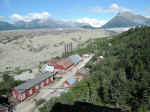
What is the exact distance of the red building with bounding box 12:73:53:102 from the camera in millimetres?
18850

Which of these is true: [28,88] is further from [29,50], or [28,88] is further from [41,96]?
[29,50]

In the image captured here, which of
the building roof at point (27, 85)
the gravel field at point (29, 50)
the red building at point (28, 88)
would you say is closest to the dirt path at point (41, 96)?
the red building at point (28, 88)

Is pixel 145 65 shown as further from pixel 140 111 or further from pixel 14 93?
pixel 14 93

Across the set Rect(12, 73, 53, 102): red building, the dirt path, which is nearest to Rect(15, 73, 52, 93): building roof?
Rect(12, 73, 53, 102): red building

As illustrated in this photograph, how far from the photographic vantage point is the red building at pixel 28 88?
61.8 feet

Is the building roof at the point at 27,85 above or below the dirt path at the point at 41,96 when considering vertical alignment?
above

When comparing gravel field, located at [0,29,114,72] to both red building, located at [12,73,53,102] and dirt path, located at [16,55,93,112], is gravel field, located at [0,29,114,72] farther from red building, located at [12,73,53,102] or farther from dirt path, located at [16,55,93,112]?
dirt path, located at [16,55,93,112]

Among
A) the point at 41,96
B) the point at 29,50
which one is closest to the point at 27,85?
the point at 41,96

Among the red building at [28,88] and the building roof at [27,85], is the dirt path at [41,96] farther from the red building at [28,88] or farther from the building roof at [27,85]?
the building roof at [27,85]

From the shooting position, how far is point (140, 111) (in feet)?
35.2

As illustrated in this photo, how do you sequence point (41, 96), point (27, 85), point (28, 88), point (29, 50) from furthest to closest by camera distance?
point (29, 50), point (27, 85), point (41, 96), point (28, 88)

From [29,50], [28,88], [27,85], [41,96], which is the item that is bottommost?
[41,96]

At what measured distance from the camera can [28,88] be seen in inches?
A: 781

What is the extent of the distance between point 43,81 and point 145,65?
16958 millimetres
